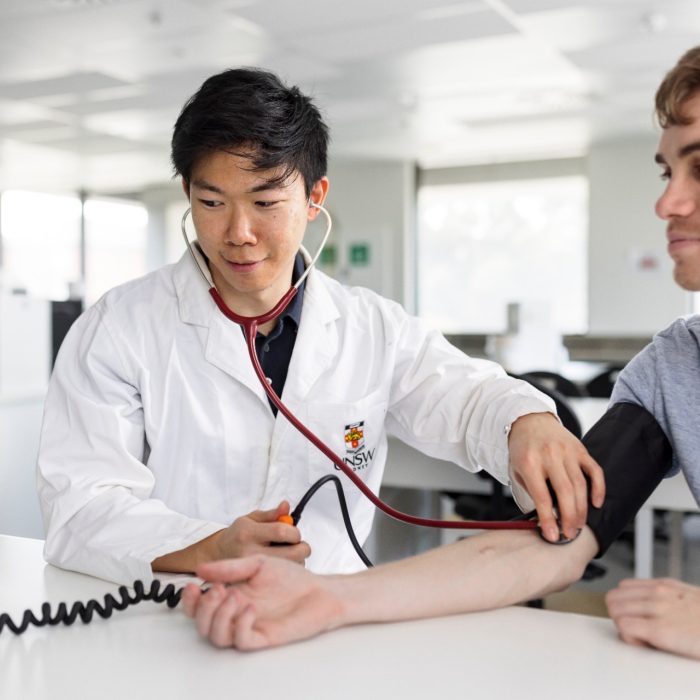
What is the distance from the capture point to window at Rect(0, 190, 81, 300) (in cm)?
913

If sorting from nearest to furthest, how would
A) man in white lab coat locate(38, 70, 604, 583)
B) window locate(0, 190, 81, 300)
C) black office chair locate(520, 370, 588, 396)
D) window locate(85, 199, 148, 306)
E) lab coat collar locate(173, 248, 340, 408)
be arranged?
man in white lab coat locate(38, 70, 604, 583)
lab coat collar locate(173, 248, 340, 408)
black office chair locate(520, 370, 588, 396)
window locate(0, 190, 81, 300)
window locate(85, 199, 148, 306)

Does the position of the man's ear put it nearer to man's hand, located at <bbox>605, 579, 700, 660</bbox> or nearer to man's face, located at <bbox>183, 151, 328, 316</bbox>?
man's face, located at <bbox>183, 151, 328, 316</bbox>

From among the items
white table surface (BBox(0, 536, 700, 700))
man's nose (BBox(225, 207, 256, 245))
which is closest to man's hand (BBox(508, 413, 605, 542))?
white table surface (BBox(0, 536, 700, 700))

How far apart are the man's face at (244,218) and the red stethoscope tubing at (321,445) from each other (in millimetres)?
54

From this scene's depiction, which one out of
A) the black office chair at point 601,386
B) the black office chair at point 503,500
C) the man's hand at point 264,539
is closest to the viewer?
the man's hand at point 264,539

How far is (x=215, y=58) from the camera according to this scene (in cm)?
484

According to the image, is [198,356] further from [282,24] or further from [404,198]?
[404,198]

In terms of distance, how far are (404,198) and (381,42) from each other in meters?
3.75

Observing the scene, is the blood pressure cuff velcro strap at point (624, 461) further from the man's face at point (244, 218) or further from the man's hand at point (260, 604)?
the man's face at point (244, 218)

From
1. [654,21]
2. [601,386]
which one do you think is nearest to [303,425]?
[601,386]

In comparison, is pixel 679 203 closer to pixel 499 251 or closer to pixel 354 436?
pixel 354 436

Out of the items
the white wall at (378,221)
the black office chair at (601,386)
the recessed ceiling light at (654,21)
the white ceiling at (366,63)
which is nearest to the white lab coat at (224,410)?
the black office chair at (601,386)

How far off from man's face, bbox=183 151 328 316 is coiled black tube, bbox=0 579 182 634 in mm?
536

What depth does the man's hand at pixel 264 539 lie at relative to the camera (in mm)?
966
